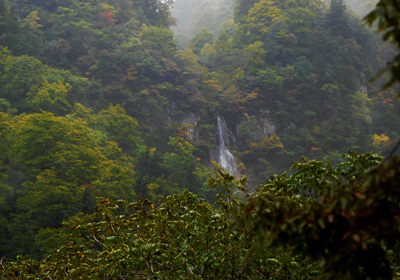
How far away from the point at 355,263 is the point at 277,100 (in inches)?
1170

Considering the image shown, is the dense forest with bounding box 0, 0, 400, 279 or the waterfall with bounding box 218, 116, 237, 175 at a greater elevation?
the dense forest with bounding box 0, 0, 400, 279

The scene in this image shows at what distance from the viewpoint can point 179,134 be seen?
26.0 metres

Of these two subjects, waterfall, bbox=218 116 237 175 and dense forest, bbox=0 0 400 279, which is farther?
waterfall, bbox=218 116 237 175

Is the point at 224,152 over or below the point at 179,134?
below

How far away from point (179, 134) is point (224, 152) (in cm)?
375

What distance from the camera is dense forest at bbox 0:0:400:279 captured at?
4.68m

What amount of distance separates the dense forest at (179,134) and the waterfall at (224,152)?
4.9 inches

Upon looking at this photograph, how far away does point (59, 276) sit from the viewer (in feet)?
18.9

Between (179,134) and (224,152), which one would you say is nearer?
(179,134)

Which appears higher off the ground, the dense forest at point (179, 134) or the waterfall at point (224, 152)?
the dense forest at point (179, 134)

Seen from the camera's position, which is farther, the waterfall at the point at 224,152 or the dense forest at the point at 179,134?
the waterfall at the point at 224,152

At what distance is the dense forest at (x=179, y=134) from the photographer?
468cm

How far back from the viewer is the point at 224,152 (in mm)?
27359

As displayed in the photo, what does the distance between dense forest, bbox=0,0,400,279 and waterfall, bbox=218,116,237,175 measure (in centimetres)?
12
